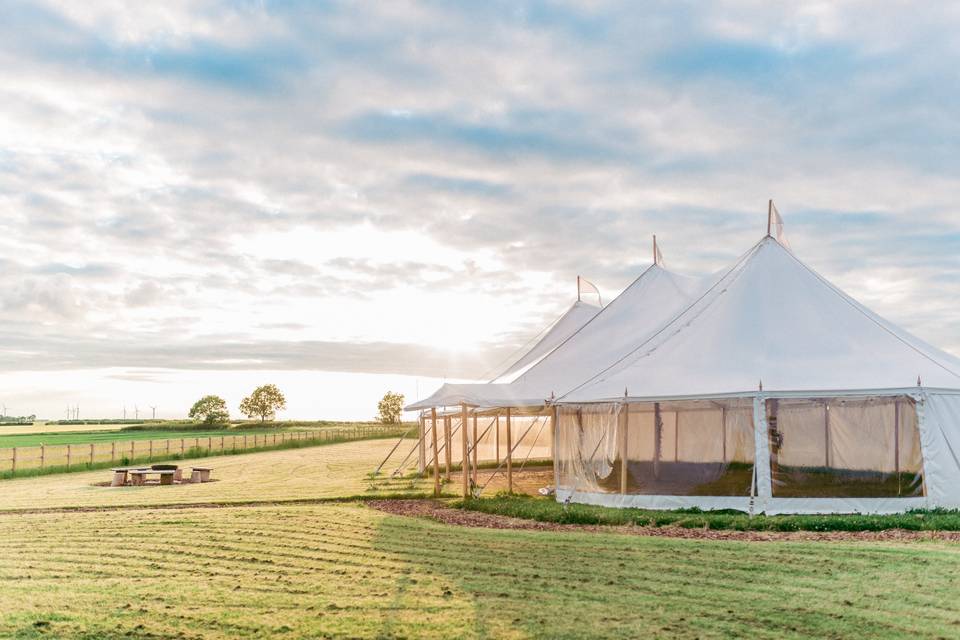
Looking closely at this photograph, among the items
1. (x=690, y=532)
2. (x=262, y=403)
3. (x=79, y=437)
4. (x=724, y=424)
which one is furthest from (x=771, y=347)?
(x=262, y=403)

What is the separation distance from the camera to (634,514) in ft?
42.9

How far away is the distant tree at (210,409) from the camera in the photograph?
91.1 meters

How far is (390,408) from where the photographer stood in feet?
288

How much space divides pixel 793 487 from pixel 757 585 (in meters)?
5.80

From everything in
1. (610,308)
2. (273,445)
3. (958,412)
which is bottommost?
(273,445)

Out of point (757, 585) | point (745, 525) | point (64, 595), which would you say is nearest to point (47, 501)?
point (64, 595)

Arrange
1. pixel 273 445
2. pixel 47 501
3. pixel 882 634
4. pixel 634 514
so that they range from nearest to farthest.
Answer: pixel 882 634
pixel 634 514
pixel 47 501
pixel 273 445

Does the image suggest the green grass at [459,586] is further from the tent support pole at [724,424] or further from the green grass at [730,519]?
the tent support pole at [724,424]

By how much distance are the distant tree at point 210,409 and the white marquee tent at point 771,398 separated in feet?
259

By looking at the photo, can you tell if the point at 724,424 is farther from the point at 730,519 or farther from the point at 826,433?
the point at 730,519

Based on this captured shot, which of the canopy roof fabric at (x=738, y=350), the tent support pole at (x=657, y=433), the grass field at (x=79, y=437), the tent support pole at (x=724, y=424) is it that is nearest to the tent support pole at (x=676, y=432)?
the tent support pole at (x=657, y=433)

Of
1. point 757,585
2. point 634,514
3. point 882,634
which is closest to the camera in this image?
point 882,634

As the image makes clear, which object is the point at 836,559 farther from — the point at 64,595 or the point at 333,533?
the point at 64,595

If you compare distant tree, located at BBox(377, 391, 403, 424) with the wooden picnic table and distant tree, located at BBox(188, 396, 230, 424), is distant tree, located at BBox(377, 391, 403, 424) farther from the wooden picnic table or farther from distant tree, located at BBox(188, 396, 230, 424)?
the wooden picnic table
